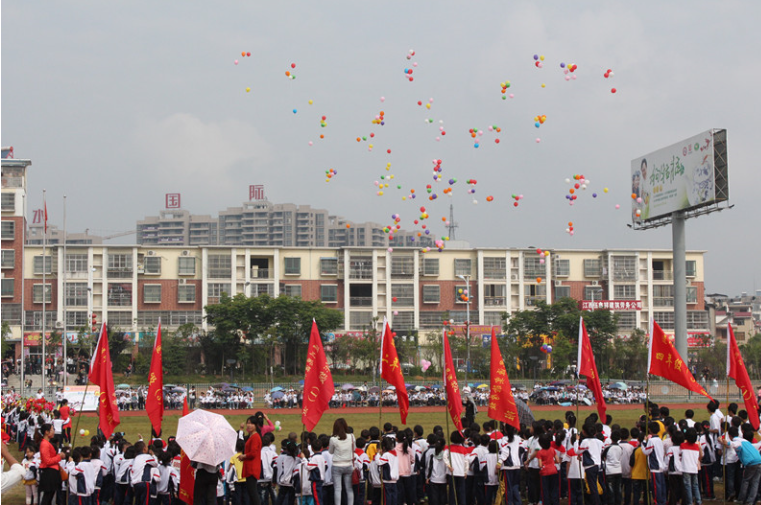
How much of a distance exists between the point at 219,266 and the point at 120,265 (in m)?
6.77

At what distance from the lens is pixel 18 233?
58.7 metres

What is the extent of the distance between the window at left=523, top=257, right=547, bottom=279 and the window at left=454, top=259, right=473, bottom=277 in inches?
161

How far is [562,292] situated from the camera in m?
64.4

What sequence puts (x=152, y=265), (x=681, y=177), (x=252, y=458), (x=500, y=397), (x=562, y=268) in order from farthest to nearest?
(x=562, y=268), (x=152, y=265), (x=681, y=177), (x=500, y=397), (x=252, y=458)

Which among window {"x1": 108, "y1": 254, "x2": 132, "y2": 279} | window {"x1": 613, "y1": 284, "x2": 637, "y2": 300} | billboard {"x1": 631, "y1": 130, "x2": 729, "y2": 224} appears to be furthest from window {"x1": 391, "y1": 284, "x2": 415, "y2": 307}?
billboard {"x1": 631, "y1": 130, "x2": 729, "y2": 224}

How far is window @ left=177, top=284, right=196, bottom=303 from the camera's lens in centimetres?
6091

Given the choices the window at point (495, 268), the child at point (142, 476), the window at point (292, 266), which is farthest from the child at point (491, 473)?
the window at point (495, 268)

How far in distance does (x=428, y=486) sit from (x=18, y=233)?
175ft

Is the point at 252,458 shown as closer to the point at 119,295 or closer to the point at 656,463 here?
the point at 656,463

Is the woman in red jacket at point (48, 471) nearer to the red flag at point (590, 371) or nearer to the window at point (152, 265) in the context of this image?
the red flag at point (590, 371)

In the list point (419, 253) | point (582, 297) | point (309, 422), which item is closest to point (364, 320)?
point (419, 253)

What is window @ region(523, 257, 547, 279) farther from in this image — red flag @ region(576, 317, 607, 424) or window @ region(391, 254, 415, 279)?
red flag @ region(576, 317, 607, 424)

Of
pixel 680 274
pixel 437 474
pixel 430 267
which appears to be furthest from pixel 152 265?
pixel 437 474

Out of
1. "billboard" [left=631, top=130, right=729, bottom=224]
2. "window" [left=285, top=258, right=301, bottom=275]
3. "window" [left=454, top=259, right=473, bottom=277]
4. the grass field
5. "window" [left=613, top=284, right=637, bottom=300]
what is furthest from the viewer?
"window" [left=613, top=284, right=637, bottom=300]
